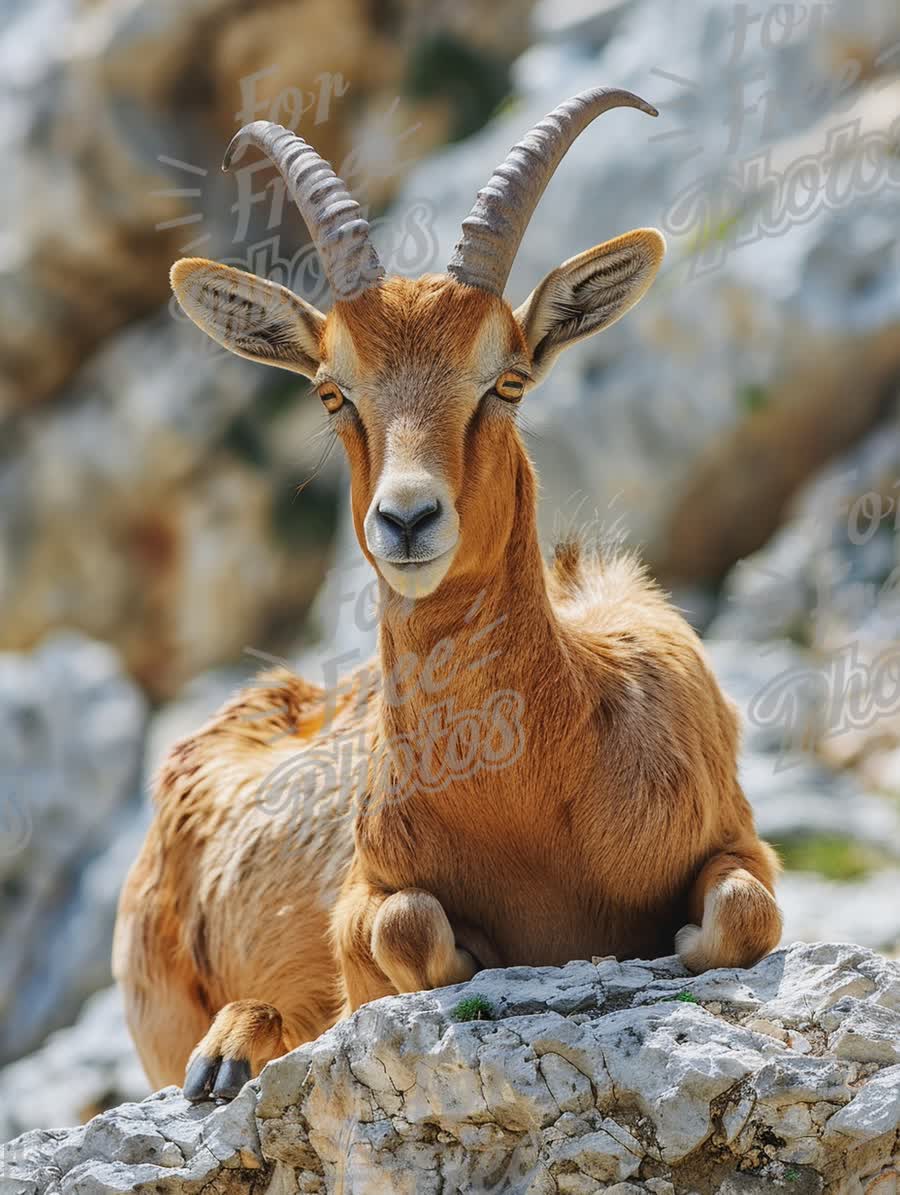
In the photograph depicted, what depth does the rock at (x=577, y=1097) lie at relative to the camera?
469 cm

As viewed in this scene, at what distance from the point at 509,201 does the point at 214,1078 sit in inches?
139

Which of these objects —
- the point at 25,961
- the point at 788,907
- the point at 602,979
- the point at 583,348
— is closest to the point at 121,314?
the point at 583,348

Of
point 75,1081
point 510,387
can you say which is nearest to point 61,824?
point 75,1081

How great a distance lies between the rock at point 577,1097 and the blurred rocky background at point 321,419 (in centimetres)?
306

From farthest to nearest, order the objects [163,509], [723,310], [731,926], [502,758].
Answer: [163,509] < [723,310] < [502,758] < [731,926]

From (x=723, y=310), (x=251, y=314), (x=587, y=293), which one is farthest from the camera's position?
(x=723, y=310)

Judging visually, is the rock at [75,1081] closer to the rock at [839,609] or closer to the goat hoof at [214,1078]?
the rock at [839,609]

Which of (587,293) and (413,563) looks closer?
(413,563)

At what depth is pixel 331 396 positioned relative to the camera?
19.1ft

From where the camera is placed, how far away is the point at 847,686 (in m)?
14.4

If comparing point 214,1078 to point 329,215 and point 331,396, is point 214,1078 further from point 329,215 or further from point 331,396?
point 329,215

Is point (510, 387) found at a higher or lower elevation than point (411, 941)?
higher

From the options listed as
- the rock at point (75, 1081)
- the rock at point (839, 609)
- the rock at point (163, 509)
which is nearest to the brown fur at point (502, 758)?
the rock at point (75, 1081)

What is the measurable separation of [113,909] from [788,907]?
776cm
